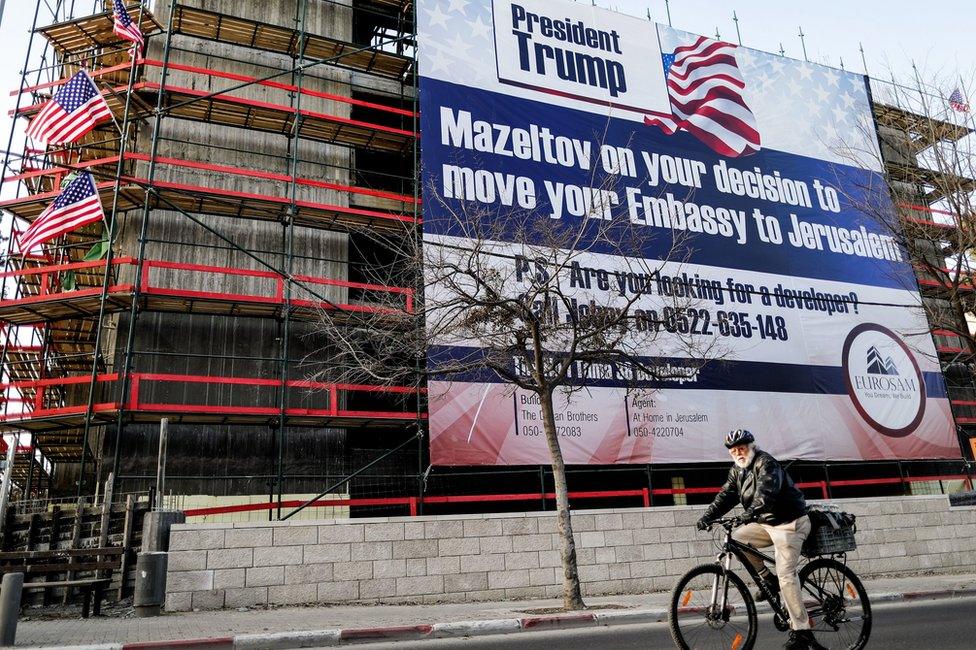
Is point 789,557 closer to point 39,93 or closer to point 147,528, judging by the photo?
point 147,528

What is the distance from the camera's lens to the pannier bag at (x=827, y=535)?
5.62m

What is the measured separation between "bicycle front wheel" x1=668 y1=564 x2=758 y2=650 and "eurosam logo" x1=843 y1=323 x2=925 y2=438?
14138 millimetres

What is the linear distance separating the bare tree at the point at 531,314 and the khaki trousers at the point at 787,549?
14.9 ft

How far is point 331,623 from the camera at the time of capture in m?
8.29

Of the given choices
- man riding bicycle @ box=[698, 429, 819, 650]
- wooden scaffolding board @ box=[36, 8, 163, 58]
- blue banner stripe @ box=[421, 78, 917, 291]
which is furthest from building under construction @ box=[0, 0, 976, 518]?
man riding bicycle @ box=[698, 429, 819, 650]

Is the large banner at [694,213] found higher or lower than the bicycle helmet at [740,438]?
higher

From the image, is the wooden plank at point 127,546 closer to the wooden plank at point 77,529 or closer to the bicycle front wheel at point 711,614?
the wooden plank at point 77,529

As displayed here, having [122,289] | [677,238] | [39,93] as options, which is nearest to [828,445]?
[677,238]

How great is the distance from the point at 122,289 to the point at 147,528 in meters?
5.49

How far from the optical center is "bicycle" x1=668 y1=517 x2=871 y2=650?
5.28m

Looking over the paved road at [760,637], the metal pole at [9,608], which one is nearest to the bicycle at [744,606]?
the paved road at [760,637]

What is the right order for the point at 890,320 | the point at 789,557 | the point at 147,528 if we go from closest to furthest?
the point at 789,557, the point at 147,528, the point at 890,320

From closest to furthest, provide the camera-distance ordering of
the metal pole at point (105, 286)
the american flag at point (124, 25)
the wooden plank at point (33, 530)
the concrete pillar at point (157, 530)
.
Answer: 1. the concrete pillar at point (157, 530)
2. the wooden plank at point (33, 530)
3. the metal pole at point (105, 286)
4. the american flag at point (124, 25)

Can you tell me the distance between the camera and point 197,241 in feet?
51.6
